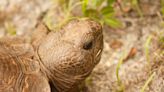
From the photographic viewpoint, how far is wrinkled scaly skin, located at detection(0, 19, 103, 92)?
7.84ft

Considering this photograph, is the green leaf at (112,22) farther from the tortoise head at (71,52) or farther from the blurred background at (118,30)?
the tortoise head at (71,52)

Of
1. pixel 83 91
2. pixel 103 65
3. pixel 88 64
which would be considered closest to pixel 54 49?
pixel 88 64

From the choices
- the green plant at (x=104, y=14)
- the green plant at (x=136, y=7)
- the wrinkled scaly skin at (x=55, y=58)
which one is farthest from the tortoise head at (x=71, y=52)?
the green plant at (x=136, y=7)

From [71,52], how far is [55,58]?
11 centimetres

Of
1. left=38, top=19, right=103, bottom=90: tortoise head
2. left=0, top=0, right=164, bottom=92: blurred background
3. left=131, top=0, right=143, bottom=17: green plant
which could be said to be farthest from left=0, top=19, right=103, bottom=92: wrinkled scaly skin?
left=131, top=0, right=143, bottom=17: green plant

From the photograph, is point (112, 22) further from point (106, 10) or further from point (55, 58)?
point (55, 58)

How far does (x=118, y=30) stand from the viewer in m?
3.35

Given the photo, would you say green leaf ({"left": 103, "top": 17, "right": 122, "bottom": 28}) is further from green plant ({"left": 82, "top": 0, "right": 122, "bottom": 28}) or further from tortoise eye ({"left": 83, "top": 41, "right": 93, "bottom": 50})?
tortoise eye ({"left": 83, "top": 41, "right": 93, "bottom": 50})

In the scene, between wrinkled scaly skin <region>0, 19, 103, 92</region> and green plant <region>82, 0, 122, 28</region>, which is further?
green plant <region>82, 0, 122, 28</region>

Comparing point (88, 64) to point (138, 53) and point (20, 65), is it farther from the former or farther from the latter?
point (138, 53)

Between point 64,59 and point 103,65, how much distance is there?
0.65m

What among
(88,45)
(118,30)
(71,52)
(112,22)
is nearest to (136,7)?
(118,30)

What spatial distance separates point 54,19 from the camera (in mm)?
3523

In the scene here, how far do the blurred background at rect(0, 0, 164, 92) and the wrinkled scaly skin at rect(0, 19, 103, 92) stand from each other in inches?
10.0
